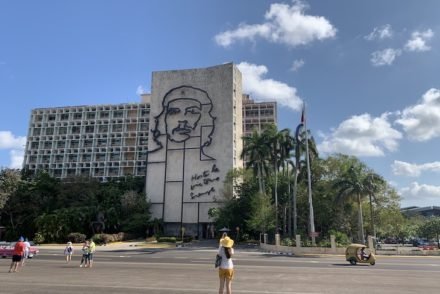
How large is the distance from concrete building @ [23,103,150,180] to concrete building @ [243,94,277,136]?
27.5 m

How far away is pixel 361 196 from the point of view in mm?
49375

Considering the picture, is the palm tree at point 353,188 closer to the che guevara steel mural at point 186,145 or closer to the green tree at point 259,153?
the green tree at point 259,153

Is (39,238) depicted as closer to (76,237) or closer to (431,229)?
(76,237)

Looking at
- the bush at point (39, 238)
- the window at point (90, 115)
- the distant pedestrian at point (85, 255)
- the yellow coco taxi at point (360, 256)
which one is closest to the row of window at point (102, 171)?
the window at point (90, 115)

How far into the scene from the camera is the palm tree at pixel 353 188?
160ft

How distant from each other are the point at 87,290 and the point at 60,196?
65775 mm

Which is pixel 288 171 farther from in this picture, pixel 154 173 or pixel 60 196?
pixel 60 196

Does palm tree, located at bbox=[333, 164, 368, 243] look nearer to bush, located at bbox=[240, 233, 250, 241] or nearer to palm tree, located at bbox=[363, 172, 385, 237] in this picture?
palm tree, located at bbox=[363, 172, 385, 237]

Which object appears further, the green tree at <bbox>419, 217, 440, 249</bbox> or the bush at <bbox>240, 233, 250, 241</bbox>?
the green tree at <bbox>419, 217, 440, 249</bbox>

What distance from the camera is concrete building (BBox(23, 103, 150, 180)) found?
9875cm

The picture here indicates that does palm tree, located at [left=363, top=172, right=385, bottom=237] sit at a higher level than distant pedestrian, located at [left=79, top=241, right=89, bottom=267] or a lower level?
higher

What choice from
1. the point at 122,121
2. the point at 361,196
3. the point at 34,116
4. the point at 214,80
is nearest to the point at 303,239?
the point at 361,196

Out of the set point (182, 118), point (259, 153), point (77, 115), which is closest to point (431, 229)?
point (259, 153)

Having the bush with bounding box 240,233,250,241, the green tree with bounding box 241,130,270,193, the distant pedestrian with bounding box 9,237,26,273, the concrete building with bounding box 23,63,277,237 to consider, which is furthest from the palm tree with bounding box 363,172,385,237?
Result: the distant pedestrian with bounding box 9,237,26,273
